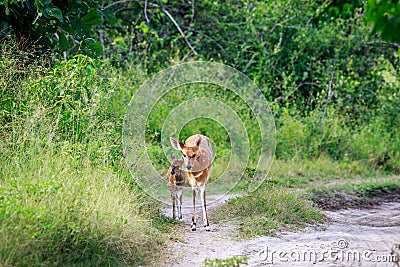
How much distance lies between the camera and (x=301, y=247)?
645cm

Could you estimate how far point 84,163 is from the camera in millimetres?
6730

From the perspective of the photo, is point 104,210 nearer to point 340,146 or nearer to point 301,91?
point 340,146

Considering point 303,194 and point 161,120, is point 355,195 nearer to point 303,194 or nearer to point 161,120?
point 303,194

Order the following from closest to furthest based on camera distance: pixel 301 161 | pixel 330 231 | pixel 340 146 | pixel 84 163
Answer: pixel 84 163, pixel 330 231, pixel 301 161, pixel 340 146

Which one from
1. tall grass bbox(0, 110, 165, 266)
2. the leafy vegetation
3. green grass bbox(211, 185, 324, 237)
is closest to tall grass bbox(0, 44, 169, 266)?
tall grass bbox(0, 110, 165, 266)

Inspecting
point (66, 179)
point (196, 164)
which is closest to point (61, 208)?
point (66, 179)

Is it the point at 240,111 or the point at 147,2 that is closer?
the point at 240,111

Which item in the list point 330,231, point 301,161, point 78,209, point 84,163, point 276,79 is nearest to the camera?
point 78,209

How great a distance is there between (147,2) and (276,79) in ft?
12.0

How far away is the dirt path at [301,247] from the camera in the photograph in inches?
236

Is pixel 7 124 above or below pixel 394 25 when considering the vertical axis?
below

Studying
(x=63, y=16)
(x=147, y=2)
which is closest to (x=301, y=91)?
(x=147, y=2)

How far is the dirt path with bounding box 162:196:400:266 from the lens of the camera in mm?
5992

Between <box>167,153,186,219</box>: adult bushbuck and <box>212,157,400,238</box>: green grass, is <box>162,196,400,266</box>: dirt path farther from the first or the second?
<box>167,153,186,219</box>: adult bushbuck
